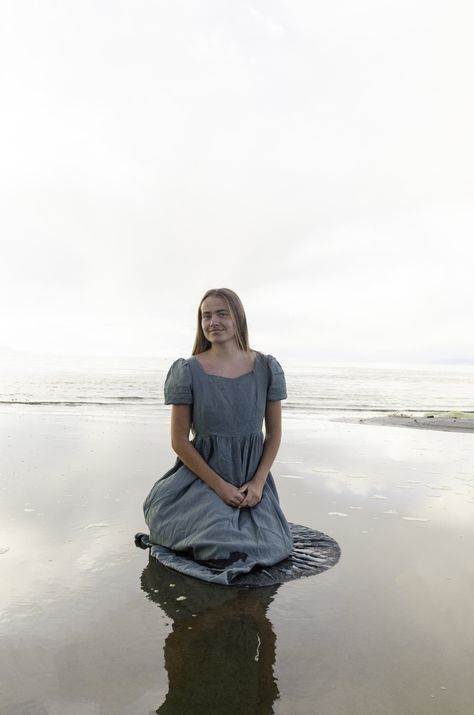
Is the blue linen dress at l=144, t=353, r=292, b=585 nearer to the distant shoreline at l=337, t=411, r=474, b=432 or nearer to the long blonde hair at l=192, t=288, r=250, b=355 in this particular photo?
the long blonde hair at l=192, t=288, r=250, b=355

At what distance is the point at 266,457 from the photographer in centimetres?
370

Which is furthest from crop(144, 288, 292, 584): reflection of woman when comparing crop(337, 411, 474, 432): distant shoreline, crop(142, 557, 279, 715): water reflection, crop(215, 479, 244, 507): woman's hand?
crop(337, 411, 474, 432): distant shoreline

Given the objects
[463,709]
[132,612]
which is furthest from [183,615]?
[463,709]

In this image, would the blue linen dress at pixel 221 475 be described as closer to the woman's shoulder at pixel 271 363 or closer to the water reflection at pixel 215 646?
the woman's shoulder at pixel 271 363

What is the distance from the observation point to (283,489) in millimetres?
5488

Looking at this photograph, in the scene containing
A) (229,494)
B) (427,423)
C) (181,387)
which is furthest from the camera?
(427,423)

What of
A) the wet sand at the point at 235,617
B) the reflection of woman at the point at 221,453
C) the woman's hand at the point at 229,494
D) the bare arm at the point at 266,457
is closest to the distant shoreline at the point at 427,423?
the wet sand at the point at 235,617

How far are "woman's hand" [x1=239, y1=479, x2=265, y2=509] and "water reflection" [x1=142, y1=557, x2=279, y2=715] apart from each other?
617mm

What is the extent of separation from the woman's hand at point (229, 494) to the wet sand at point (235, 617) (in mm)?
575

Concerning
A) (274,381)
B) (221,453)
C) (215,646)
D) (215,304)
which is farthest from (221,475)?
(215,646)

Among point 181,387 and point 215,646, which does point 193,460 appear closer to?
point 181,387

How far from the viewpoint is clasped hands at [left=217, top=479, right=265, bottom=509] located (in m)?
3.44

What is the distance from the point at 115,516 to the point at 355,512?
Result: 2.07 metres

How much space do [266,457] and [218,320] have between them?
3.40 feet
